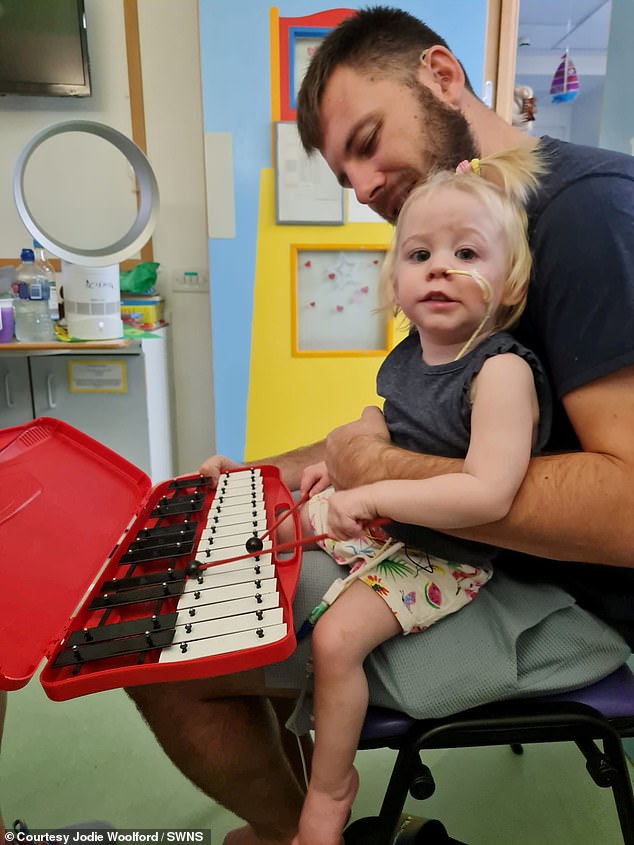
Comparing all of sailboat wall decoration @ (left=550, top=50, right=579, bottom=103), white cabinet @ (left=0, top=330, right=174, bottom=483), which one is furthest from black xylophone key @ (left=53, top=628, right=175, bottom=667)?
sailboat wall decoration @ (left=550, top=50, right=579, bottom=103)

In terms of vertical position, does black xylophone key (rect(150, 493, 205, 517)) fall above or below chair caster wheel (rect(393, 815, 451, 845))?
above

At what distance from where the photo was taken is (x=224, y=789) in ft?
2.72

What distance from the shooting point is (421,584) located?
742 millimetres

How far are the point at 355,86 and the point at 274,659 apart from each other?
90cm

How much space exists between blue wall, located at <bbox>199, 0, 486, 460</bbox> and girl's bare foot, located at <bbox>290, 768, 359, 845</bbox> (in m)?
1.63

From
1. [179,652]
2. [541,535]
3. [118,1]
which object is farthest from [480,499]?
[118,1]

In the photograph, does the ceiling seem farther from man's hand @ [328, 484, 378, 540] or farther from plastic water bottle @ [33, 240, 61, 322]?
man's hand @ [328, 484, 378, 540]

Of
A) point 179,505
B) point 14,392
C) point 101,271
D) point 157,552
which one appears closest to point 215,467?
point 179,505

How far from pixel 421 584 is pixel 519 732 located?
186 millimetres

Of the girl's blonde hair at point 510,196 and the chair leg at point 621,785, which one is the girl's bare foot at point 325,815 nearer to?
the chair leg at point 621,785

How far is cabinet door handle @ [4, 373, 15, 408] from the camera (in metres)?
1.88

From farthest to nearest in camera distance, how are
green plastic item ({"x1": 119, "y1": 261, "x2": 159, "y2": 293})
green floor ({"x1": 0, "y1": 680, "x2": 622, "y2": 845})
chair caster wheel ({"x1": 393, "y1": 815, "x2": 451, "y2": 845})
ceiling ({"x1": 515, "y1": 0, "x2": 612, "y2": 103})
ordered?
ceiling ({"x1": 515, "y1": 0, "x2": 612, "y2": 103}), green plastic item ({"x1": 119, "y1": 261, "x2": 159, "y2": 293}), green floor ({"x1": 0, "y1": 680, "x2": 622, "y2": 845}), chair caster wheel ({"x1": 393, "y1": 815, "x2": 451, "y2": 845})

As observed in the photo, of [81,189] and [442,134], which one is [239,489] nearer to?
[442,134]

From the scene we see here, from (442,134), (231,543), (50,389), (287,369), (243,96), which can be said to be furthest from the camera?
(287,369)
